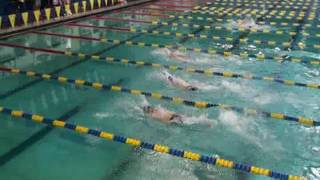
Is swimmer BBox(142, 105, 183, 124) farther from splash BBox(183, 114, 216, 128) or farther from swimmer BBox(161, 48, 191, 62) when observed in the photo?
swimmer BBox(161, 48, 191, 62)

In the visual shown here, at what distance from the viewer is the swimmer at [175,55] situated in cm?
971

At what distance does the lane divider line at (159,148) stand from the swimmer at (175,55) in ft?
14.5

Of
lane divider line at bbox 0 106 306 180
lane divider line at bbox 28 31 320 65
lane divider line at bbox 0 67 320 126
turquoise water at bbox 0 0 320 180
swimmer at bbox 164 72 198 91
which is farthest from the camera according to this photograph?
lane divider line at bbox 28 31 320 65

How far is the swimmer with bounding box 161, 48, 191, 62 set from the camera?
9711 mm

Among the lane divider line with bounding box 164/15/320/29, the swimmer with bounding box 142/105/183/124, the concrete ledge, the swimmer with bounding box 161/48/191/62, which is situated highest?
the concrete ledge

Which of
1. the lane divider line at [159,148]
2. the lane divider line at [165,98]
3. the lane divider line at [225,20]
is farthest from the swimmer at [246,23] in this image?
the lane divider line at [159,148]

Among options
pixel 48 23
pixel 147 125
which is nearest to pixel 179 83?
pixel 147 125

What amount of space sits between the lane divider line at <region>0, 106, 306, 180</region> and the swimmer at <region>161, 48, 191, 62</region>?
4.41 meters

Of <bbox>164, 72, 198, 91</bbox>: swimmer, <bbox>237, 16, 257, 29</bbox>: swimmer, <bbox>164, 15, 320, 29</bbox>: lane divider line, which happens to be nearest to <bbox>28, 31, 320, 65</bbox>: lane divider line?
<bbox>164, 72, 198, 91</bbox>: swimmer

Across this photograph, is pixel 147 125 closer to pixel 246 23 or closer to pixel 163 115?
pixel 163 115

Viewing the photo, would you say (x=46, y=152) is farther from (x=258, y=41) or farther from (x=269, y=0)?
(x=269, y=0)

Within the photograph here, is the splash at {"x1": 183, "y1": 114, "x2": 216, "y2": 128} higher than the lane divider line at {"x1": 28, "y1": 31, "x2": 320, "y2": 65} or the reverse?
the reverse

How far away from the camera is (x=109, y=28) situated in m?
12.7

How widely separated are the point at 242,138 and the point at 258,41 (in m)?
6.68
